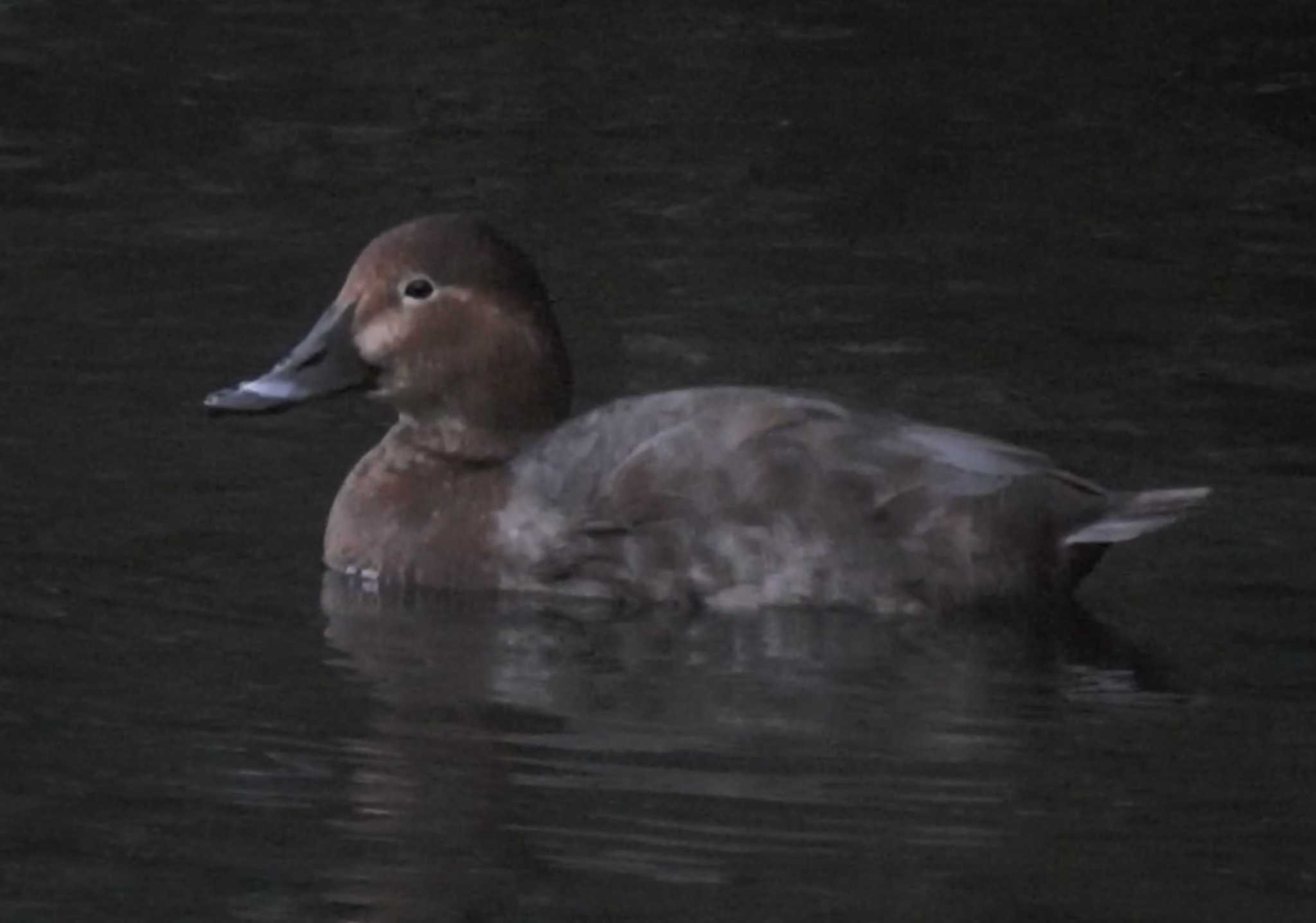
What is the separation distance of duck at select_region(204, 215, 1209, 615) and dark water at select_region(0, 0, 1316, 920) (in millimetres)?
128

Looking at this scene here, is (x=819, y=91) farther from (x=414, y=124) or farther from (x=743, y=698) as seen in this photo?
(x=743, y=698)

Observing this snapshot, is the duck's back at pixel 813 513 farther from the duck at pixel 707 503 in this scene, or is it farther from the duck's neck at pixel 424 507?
the duck's neck at pixel 424 507

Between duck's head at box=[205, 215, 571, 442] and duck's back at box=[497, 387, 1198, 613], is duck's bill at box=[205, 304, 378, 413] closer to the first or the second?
duck's head at box=[205, 215, 571, 442]

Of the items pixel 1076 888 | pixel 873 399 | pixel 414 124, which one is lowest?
pixel 1076 888

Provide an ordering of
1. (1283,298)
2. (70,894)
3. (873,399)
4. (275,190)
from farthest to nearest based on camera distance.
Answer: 1. (275,190)
2. (1283,298)
3. (873,399)
4. (70,894)

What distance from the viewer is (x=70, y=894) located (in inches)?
220

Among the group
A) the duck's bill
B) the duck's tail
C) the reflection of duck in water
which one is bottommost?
the reflection of duck in water

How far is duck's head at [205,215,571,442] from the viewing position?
25.8 ft

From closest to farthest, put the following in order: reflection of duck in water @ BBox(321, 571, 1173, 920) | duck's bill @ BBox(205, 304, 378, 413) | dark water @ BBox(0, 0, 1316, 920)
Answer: reflection of duck in water @ BBox(321, 571, 1173, 920)
dark water @ BBox(0, 0, 1316, 920)
duck's bill @ BBox(205, 304, 378, 413)

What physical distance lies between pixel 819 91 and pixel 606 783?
5.57m

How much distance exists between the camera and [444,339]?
311 inches

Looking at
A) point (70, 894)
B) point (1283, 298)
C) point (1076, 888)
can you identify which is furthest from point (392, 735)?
point (1283, 298)

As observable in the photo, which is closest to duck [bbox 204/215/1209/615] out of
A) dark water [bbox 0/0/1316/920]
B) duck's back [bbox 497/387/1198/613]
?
duck's back [bbox 497/387/1198/613]

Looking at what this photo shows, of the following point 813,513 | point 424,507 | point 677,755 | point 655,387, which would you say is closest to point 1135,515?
point 813,513
